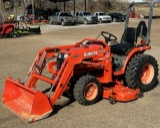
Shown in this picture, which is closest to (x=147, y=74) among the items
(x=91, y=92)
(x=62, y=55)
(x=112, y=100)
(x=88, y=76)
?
(x=112, y=100)

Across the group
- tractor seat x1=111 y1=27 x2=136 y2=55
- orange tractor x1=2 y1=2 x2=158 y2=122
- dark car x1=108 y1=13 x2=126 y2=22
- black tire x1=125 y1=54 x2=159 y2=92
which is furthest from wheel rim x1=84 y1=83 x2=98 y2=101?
dark car x1=108 y1=13 x2=126 y2=22

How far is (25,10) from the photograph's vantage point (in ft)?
146

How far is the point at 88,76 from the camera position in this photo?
6199 millimetres

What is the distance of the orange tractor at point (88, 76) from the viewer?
575cm

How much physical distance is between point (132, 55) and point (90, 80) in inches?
57.8

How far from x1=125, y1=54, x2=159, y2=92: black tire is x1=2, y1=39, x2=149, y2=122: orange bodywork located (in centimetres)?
18

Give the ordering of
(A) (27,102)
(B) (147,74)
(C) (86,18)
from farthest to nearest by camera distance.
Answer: (C) (86,18), (B) (147,74), (A) (27,102)

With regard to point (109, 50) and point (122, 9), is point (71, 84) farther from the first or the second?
point (122, 9)

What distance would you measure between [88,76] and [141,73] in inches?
66.2

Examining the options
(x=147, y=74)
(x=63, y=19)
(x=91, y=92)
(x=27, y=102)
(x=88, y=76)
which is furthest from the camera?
(x=63, y=19)

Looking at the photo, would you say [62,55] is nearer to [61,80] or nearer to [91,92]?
[61,80]

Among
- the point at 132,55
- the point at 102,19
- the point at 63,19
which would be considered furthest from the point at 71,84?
the point at 102,19

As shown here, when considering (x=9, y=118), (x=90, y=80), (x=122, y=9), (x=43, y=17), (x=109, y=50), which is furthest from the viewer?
(x=122, y=9)

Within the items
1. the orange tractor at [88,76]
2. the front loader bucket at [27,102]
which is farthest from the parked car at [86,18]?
the front loader bucket at [27,102]
